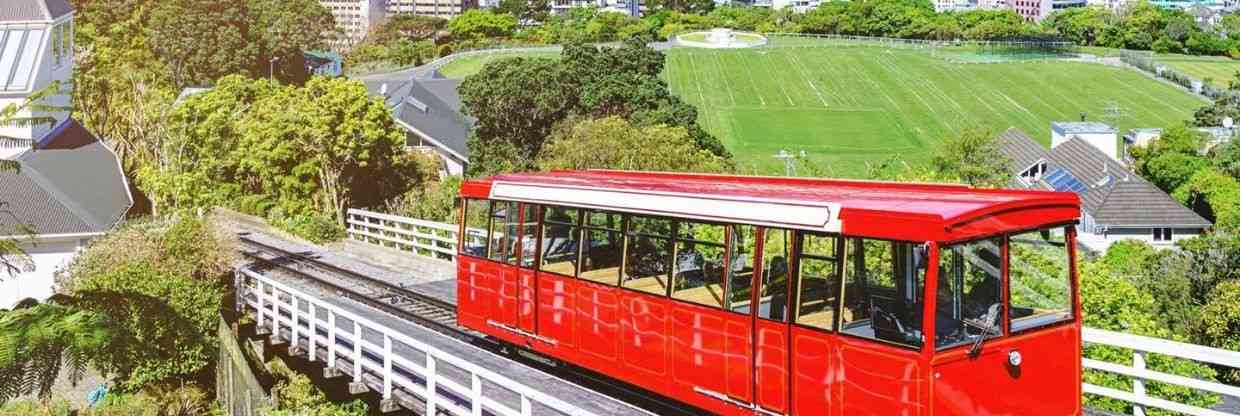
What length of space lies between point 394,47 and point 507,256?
12449 cm

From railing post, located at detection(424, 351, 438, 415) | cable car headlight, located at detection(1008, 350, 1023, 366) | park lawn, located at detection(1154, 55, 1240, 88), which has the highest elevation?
park lawn, located at detection(1154, 55, 1240, 88)

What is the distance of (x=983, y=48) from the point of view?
144 metres

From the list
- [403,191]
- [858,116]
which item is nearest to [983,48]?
[858,116]

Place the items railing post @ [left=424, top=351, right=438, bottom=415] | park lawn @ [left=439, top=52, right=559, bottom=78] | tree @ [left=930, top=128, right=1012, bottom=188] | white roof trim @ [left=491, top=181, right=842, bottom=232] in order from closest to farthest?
white roof trim @ [left=491, top=181, right=842, bottom=232]
railing post @ [left=424, top=351, right=438, bottom=415]
tree @ [left=930, top=128, right=1012, bottom=188]
park lawn @ [left=439, top=52, right=559, bottom=78]

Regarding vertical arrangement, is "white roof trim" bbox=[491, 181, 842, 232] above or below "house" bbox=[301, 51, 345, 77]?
below

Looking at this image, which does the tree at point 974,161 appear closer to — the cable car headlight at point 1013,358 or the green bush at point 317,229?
the green bush at point 317,229

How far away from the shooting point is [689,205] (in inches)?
512

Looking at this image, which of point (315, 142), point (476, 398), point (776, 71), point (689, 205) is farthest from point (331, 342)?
point (776, 71)

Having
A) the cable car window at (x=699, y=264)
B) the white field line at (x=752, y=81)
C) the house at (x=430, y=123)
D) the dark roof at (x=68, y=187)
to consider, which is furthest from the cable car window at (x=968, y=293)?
the white field line at (x=752, y=81)

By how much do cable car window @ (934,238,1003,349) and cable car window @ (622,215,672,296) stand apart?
3.66 m

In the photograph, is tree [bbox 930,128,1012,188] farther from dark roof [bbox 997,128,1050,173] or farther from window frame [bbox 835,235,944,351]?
window frame [bbox 835,235,944,351]

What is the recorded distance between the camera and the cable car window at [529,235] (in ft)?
52.1

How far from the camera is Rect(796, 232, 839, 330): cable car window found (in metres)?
11.3

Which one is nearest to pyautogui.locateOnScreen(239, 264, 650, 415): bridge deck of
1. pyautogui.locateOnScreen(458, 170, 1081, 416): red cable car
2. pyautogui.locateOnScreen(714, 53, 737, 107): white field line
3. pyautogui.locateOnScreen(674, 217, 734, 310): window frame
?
pyautogui.locateOnScreen(458, 170, 1081, 416): red cable car
